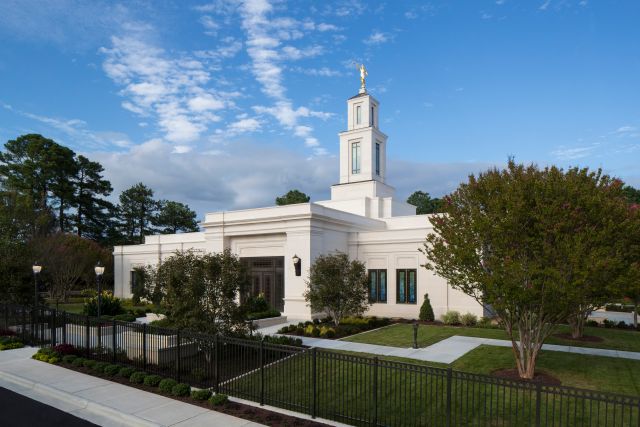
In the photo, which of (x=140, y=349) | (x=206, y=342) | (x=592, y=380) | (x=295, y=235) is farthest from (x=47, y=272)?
(x=592, y=380)

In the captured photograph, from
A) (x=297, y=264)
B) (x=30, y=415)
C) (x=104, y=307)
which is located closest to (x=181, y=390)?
(x=30, y=415)

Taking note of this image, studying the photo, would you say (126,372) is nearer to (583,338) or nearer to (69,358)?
(69,358)

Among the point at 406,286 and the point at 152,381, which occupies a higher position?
the point at 406,286

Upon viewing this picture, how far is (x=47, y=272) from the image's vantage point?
3562 centimetres

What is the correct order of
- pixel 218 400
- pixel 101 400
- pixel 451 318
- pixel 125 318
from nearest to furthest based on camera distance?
1. pixel 218 400
2. pixel 101 400
3. pixel 451 318
4. pixel 125 318

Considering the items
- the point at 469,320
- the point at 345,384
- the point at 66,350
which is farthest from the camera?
the point at 469,320

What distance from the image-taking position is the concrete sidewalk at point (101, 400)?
9.13m

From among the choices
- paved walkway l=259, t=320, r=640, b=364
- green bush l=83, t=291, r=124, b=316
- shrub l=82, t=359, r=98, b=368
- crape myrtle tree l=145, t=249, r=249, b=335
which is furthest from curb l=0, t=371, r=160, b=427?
green bush l=83, t=291, r=124, b=316

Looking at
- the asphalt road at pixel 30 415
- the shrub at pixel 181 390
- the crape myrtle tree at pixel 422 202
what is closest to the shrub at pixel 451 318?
the shrub at pixel 181 390

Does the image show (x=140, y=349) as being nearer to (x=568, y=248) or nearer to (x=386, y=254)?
(x=568, y=248)

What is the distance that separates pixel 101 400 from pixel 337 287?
1121 centimetres

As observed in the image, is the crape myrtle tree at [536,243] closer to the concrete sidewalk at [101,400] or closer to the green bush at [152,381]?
the concrete sidewalk at [101,400]

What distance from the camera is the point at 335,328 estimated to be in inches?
770

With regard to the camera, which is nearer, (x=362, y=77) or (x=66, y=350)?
(x=66, y=350)
